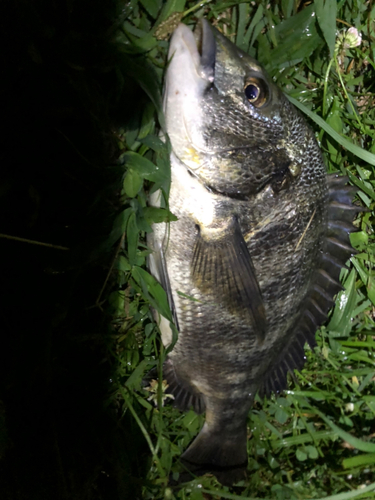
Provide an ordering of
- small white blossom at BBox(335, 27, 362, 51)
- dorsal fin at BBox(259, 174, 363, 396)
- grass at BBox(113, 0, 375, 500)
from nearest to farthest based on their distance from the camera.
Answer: grass at BBox(113, 0, 375, 500) < dorsal fin at BBox(259, 174, 363, 396) < small white blossom at BBox(335, 27, 362, 51)

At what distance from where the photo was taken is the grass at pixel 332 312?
1.57 metres

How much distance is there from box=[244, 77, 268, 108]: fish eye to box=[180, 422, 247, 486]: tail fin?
5.71ft

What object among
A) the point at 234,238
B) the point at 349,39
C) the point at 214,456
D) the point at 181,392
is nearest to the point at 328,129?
the point at 349,39

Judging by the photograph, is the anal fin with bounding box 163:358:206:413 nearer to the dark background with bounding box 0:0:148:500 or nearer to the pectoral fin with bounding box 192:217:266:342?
the dark background with bounding box 0:0:148:500

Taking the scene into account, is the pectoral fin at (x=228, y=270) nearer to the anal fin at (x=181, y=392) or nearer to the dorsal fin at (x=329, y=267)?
the dorsal fin at (x=329, y=267)

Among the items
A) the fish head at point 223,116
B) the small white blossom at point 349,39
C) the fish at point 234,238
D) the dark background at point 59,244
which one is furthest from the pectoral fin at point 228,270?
the small white blossom at point 349,39

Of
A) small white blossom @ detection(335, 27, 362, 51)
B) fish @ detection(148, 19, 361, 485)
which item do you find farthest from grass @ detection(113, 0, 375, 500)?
fish @ detection(148, 19, 361, 485)

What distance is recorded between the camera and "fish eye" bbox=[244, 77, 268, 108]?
55.9 inches

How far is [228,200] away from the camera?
1.46 m

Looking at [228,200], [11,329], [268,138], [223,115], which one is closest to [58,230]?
[11,329]

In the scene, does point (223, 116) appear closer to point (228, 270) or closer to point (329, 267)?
point (228, 270)

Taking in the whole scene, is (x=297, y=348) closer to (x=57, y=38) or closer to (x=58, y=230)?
(x=58, y=230)

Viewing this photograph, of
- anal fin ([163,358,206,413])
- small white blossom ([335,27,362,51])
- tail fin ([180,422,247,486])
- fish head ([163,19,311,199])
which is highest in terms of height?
small white blossom ([335,27,362,51])

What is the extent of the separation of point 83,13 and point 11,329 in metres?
1.42
